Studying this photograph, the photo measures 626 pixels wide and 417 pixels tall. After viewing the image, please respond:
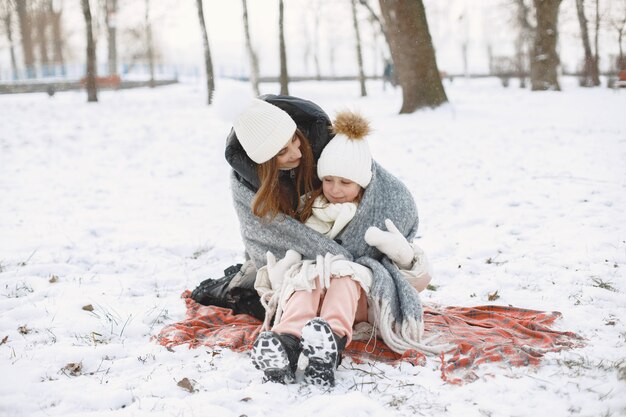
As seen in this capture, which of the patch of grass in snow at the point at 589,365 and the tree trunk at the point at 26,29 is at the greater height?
the tree trunk at the point at 26,29

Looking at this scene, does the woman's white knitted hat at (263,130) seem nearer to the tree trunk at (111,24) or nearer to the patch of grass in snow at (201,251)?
the patch of grass in snow at (201,251)

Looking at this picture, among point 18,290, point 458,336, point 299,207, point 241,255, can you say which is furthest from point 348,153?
point 18,290

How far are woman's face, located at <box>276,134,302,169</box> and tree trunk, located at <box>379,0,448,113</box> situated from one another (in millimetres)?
7311

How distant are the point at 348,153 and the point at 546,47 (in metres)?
13.5

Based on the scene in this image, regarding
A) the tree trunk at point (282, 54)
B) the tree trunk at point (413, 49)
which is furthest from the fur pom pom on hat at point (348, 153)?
the tree trunk at point (282, 54)

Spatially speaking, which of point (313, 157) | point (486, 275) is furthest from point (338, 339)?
point (486, 275)

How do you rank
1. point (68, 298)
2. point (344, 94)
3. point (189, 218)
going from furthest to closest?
point (344, 94)
point (189, 218)
point (68, 298)

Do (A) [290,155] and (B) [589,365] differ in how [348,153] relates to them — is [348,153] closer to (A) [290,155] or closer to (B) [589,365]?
(A) [290,155]

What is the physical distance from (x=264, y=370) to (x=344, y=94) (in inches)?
784

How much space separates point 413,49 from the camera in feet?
32.2

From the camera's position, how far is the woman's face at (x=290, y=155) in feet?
10.2

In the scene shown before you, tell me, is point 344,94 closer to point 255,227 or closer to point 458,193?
point 458,193

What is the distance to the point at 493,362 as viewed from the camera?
2639 mm

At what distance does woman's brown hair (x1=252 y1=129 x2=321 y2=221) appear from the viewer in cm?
306
